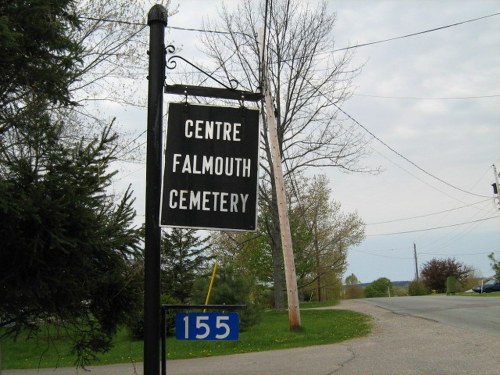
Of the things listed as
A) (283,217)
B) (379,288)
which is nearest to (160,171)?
(283,217)

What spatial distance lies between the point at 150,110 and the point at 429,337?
1137 cm

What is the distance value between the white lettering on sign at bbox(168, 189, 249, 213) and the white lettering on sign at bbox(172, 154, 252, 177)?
5.8 inches

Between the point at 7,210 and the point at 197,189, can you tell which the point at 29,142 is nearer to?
the point at 7,210

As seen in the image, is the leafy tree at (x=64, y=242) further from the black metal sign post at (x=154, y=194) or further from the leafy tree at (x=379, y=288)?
the leafy tree at (x=379, y=288)

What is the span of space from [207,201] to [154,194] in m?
0.37

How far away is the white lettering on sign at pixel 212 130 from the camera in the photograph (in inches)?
162

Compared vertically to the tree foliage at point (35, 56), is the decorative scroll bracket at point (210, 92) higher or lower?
lower

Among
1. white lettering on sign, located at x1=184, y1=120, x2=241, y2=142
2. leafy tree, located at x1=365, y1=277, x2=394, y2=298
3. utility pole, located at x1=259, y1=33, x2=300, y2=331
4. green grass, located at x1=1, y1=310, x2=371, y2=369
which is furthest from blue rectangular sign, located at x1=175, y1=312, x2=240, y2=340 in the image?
leafy tree, located at x1=365, y1=277, x2=394, y2=298

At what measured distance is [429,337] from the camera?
13.5 m

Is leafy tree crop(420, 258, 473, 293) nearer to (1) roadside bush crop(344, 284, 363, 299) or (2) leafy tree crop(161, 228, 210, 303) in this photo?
(1) roadside bush crop(344, 284, 363, 299)

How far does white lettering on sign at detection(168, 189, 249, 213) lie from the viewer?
4.00 m

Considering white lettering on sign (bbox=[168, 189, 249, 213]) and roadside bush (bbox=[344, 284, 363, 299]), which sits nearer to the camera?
white lettering on sign (bbox=[168, 189, 249, 213])

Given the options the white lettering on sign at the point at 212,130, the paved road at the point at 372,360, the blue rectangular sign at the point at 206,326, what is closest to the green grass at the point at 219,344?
the paved road at the point at 372,360

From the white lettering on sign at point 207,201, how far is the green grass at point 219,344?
346 inches
